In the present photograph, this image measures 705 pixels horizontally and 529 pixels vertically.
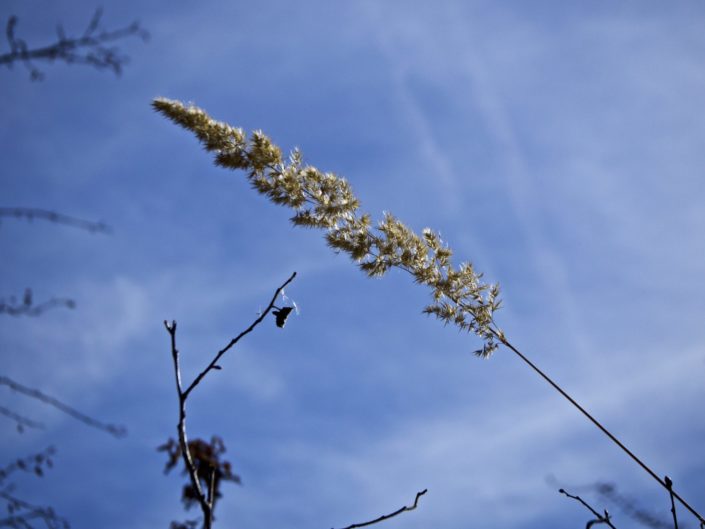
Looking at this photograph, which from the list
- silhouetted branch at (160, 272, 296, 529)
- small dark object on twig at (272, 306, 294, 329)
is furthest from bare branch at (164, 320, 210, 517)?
small dark object on twig at (272, 306, 294, 329)

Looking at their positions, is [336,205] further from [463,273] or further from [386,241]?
[463,273]

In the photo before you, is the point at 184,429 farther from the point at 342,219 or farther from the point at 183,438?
the point at 342,219

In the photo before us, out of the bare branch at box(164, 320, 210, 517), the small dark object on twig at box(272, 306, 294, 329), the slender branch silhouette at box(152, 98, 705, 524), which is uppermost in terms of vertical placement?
the slender branch silhouette at box(152, 98, 705, 524)

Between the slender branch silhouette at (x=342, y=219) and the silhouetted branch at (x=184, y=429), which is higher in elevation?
the slender branch silhouette at (x=342, y=219)

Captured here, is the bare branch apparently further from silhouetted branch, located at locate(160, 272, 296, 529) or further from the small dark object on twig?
the small dark object on twig

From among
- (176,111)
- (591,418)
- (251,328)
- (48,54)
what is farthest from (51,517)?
(591,418)

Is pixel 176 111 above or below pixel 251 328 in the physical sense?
above

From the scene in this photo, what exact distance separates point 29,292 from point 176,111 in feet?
3.02

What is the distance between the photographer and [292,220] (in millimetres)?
2410

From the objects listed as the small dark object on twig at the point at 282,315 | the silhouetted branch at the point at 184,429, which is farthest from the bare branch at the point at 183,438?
the small dark object on twig at the point at 282,315

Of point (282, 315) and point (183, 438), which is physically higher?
point (282, 315)

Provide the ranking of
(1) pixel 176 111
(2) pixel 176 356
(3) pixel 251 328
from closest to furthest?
1. (2) pixel 176 356
2. (3) pixel 251 328
3. (1) pixel 176 111

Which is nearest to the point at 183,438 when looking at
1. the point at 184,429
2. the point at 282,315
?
the point at 184,429

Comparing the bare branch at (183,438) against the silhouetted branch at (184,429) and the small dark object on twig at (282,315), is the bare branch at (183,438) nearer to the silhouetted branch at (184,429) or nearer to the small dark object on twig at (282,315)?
the silhouetted branch at (184,429)
